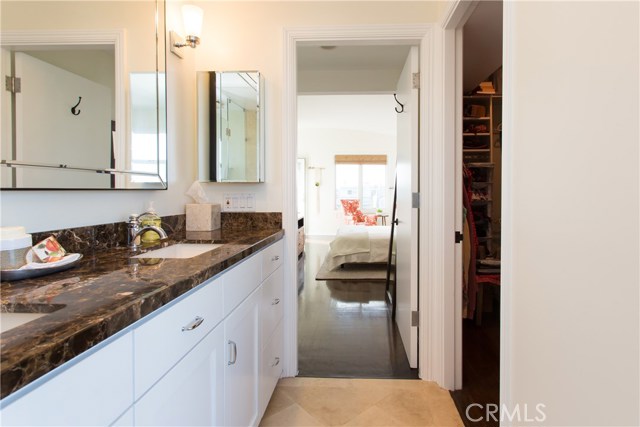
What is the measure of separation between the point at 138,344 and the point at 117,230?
934 mm

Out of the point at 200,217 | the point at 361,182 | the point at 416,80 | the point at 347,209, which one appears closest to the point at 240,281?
the point at 200,217

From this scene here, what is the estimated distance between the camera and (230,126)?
209 centimetres

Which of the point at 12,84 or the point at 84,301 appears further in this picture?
the point at 12,84

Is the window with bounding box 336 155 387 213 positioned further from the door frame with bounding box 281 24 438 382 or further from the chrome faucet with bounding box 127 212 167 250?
the chrome faucet with bounding box 127 212 167 250

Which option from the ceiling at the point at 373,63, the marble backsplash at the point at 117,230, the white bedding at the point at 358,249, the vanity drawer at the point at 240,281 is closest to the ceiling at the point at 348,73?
the ceiling at the point at 373,63

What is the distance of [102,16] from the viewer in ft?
4.44

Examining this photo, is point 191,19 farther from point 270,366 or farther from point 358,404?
point 358,404

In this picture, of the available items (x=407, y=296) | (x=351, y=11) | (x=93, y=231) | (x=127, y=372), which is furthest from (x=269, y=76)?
(x=127, y=372)

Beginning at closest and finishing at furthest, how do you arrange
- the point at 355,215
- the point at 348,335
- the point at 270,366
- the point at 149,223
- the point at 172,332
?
the point at 172,332 < the point at 149,223 < the point at 270,366 < the point at 348,335 < the point at 355,215

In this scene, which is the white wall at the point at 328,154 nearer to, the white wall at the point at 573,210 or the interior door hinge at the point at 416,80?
the interior door hinge at the point at 416,80

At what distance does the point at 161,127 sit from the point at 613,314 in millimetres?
1871

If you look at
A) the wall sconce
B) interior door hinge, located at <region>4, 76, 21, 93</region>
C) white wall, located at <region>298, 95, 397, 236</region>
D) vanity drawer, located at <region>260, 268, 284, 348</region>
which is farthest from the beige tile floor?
white wall, located at <region>298, 95, 397, 236</region>

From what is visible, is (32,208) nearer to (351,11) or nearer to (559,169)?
(559,169)

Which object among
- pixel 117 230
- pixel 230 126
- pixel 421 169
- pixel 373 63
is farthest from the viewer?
pixel 373 63
